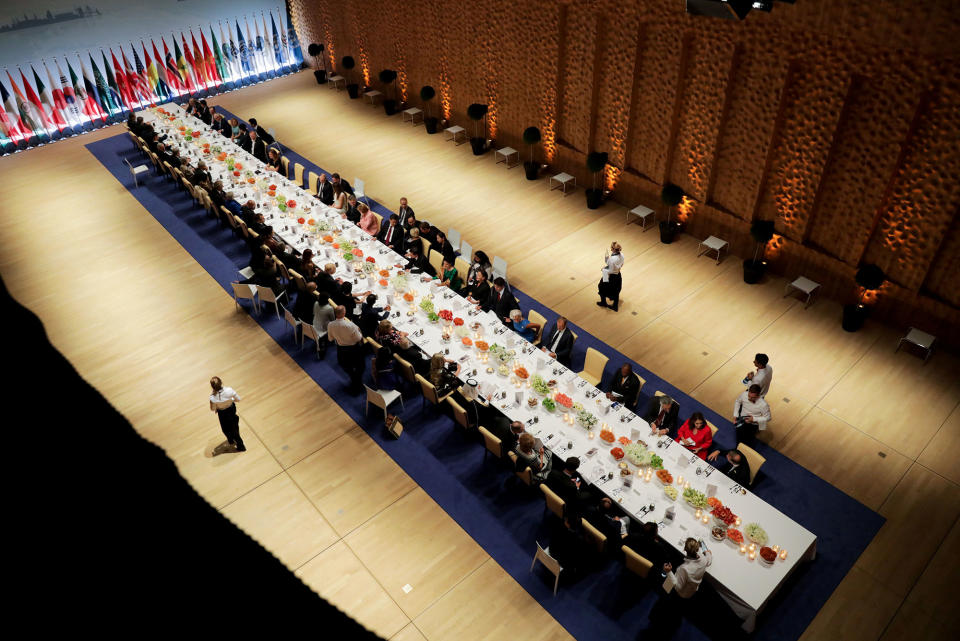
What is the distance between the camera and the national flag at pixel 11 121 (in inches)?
720

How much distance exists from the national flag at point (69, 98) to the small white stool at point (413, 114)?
9.94m

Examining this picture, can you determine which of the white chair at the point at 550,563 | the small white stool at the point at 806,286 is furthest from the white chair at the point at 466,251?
the white chair at the point at 550,563

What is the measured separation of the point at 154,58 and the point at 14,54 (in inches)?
147

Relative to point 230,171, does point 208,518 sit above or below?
below

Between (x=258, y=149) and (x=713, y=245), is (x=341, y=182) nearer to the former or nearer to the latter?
(x=258, y=149)

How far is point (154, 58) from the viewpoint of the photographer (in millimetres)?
20656

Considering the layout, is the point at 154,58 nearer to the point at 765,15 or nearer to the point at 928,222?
the point at 765,15

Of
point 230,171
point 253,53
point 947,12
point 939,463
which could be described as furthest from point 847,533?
point 253,53

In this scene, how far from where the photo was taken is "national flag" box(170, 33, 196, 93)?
20.8 m

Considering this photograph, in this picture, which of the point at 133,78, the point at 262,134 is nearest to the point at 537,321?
the point at 262,134

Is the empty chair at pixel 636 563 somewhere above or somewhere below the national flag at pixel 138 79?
below

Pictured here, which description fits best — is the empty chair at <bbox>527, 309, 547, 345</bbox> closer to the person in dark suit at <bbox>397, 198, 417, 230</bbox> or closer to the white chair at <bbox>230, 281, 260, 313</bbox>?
the person in dark suit at <bbox>397, 198, 417, 230</bbox>

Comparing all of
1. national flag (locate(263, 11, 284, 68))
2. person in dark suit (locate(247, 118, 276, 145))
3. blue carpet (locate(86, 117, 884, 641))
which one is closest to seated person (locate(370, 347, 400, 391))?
blue carpet (locate(86, 117, 884, 641))

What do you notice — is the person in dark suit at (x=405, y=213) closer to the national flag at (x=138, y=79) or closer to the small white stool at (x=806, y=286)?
the small white stool at (x=806, y=286)
